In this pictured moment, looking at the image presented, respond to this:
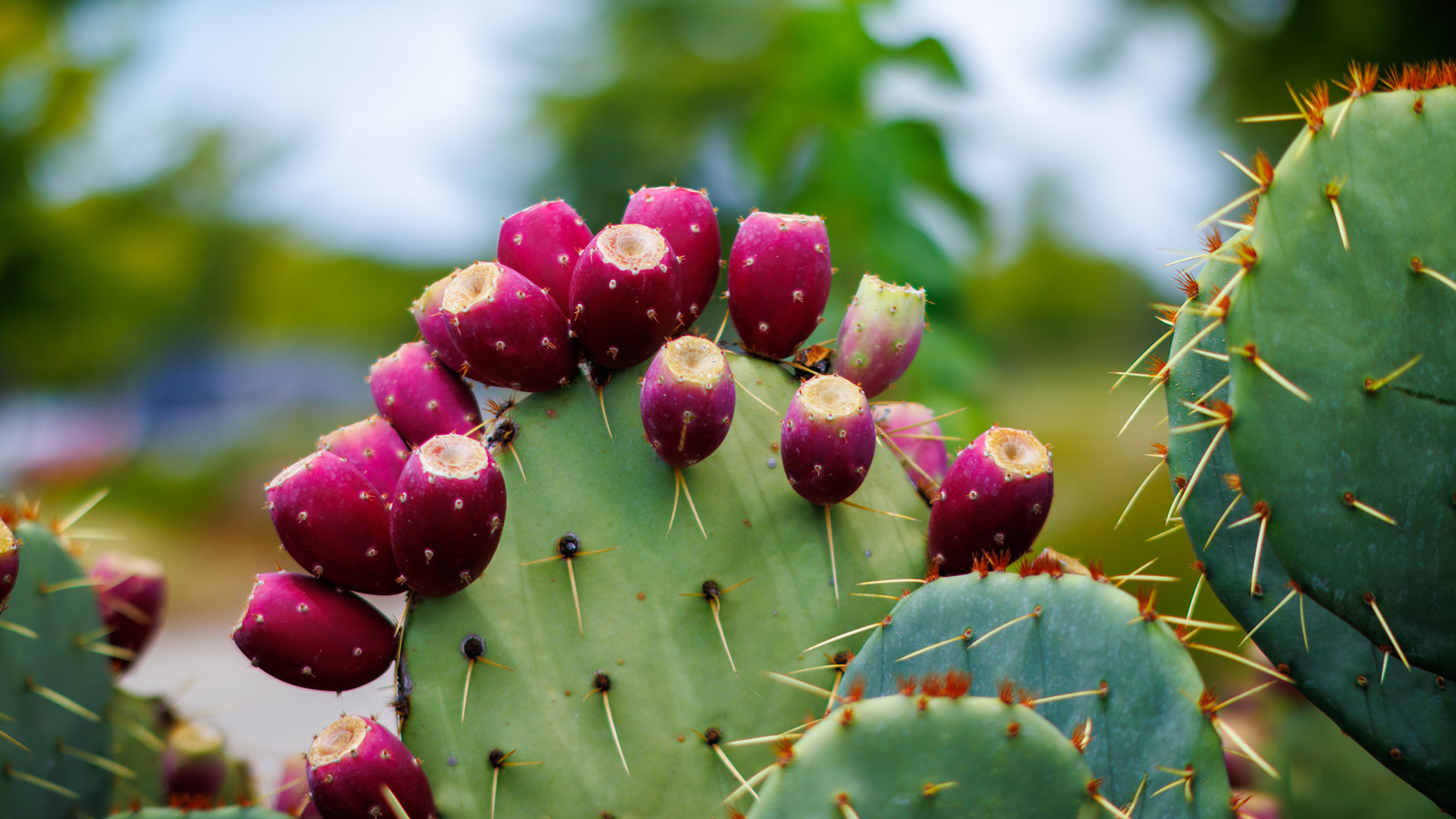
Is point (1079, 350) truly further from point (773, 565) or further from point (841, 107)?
point (773, 565)

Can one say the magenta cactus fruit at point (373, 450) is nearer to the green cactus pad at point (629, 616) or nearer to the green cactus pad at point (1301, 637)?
the green cactus pad at point (629, 616)

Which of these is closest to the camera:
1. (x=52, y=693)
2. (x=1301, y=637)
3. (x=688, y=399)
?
(x=688, y=399)

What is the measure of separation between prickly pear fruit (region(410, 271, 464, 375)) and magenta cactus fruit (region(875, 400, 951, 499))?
19.5 inches

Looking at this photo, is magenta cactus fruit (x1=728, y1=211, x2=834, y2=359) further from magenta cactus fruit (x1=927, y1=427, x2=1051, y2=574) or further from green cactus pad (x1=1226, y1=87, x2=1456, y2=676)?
green cactus pad (x1=1226, y1=87, x2=1456, y2=676)

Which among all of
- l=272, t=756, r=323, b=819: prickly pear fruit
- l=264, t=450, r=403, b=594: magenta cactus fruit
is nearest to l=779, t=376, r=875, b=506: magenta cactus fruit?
l=264, t=450, r=403, b=594: magenta cactus fruit

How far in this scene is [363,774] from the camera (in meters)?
0.84

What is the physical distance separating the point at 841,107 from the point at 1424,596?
2.17m

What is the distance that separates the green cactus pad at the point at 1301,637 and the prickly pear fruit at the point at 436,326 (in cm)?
76

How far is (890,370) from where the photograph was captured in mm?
1083

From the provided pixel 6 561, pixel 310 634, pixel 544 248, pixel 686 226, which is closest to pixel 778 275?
pixel 686 226

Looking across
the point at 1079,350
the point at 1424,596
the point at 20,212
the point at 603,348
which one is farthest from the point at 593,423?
the point at 1079,350

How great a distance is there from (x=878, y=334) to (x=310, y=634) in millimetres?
657

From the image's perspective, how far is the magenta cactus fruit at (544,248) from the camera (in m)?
1.05

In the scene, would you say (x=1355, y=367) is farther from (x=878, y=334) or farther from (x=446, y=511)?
(x=446, y=511)
